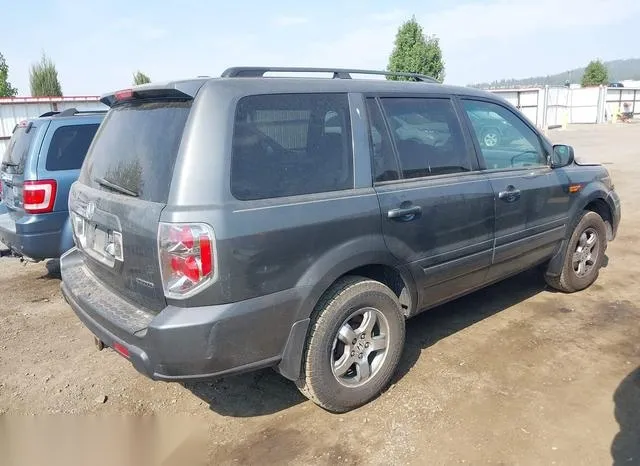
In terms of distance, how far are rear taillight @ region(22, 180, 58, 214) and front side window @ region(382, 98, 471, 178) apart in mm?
3570

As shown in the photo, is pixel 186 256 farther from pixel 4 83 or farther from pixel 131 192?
pixel 4 83

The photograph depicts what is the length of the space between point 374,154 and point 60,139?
12.3ft

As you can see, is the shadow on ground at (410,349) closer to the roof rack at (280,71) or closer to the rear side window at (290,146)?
the rear side window at (290,146)

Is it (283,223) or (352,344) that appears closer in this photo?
(283,223)

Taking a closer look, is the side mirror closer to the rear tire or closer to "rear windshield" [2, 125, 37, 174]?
the rear tire

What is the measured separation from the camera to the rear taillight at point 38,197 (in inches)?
201

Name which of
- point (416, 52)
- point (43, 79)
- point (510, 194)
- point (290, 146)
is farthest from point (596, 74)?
point (290, 146)

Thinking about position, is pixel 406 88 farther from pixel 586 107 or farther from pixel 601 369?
pixel 586 107

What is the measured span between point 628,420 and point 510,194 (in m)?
1.67

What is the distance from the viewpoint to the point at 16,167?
5.43 meters

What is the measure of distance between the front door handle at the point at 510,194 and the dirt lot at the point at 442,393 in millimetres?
1062

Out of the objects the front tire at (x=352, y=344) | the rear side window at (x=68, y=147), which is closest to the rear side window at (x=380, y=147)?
the front tire at (x=352, y=344)

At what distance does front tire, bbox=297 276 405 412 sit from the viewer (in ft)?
9.63

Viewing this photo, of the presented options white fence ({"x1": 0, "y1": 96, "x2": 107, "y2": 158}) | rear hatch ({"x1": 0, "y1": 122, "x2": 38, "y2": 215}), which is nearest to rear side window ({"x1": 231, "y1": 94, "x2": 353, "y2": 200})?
rear hatch ({"x1": 0, "y1": 122, "x2": 38, "y2": 215})
